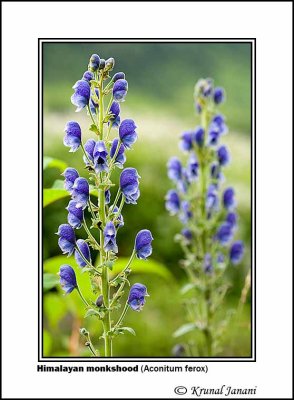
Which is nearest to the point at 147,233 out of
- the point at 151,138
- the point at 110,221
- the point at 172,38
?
the point at 110,221

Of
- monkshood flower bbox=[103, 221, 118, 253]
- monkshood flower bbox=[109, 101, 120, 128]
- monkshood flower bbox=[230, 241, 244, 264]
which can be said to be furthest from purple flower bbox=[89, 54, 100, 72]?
monkshood flower bbox=[230, 241, 244, 264]

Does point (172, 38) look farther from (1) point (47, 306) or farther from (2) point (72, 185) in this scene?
(1) point (47, 306)

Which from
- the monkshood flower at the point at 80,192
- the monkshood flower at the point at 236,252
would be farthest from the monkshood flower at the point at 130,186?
the monkshood flower at the point at 236,252

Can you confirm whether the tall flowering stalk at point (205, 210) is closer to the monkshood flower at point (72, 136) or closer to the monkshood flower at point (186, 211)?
the monkshood flower at point (186, 211)

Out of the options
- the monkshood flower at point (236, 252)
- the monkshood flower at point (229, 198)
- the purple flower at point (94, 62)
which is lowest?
the monkshood flower at point (236, 252)

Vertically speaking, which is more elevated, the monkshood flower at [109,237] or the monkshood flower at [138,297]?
the monkshood flower at [109,237]

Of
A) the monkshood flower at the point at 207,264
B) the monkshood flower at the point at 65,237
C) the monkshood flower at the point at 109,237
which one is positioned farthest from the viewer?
the monkshood flower at the point at 207,264

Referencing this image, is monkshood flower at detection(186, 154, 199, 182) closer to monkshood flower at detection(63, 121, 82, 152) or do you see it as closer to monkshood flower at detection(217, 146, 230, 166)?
monkshood flower at detection(217, 146, 230, 166)

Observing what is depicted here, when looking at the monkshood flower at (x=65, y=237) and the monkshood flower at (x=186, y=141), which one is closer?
the monkshood flower at (x=65, y=237)
